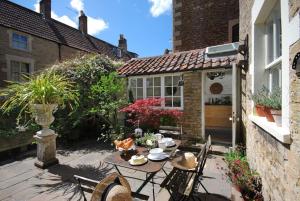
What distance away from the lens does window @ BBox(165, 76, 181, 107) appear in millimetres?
7855

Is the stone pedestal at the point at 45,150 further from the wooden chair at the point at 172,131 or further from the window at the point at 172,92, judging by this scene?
the window at the point at 172,92

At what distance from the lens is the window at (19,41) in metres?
13.6

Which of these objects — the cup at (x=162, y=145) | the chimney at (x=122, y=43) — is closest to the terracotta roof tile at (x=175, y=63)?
the cup at (x=162, y=145)

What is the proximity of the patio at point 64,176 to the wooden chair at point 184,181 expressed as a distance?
0.63 m

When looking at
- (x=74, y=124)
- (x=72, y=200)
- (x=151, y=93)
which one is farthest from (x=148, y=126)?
(x=72, y=200)

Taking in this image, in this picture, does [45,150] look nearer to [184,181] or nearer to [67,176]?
[67,176]

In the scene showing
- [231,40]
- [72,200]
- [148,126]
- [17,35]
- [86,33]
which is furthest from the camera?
[86,33]

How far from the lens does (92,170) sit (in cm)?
518

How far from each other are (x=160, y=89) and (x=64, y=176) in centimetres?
476

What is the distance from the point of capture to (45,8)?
55.3ft

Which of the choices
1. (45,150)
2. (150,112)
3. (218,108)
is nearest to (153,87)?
(150,112)

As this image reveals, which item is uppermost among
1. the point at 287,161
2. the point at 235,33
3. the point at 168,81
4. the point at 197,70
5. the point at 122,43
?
the point at 122,43

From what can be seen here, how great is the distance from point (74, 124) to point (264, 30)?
21.6 ft

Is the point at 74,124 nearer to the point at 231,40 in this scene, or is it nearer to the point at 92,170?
the point at 92,170
